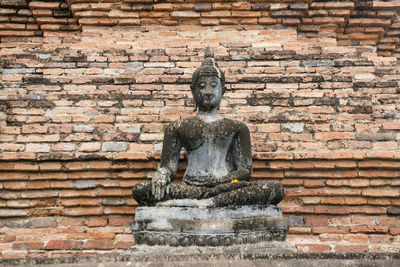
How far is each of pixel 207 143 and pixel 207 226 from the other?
95cm

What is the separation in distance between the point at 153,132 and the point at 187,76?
0.85m

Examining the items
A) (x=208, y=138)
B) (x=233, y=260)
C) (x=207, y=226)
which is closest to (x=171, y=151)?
(x=208, y=138)

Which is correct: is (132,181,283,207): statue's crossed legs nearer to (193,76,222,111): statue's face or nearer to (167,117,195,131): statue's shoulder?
(167,117,195,131): statue's shoulder

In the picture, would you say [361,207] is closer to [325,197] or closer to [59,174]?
[325,197]

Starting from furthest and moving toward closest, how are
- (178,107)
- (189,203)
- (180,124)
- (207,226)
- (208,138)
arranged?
(178,107) → (180,124) → (208,138) → (189,203) → (207,226)

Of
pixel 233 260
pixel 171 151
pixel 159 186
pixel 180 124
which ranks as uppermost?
pixel 180 124

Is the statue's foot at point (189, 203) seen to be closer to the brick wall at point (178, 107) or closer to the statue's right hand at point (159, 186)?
the statue's right hand at point (159, 186)

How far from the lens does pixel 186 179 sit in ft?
12.5

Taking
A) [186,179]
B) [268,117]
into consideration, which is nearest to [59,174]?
[186,179]

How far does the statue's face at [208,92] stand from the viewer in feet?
12.9

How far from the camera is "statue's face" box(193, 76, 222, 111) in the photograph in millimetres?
3920

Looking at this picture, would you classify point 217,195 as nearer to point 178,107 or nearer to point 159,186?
point 159,186

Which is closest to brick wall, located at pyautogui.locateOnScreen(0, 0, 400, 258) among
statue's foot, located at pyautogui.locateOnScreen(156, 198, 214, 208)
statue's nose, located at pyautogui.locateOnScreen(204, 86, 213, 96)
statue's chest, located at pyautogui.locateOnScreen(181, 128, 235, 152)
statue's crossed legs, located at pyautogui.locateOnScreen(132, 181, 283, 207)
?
statue's chest, located at pyautogui.locateOnScreen(181, 128, 235, 152)

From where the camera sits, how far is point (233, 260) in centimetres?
257
